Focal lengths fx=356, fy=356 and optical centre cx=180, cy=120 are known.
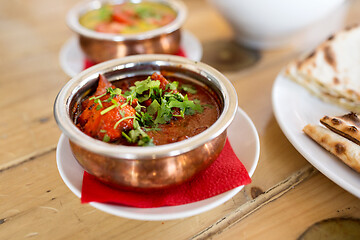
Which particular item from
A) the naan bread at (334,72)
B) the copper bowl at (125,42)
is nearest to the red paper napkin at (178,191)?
the naan bread at (334,72)

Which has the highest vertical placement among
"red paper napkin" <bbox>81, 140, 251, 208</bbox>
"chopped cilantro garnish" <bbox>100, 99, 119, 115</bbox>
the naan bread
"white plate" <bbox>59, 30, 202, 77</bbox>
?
"chopped cilantro garnish" <bbox>100, 99, 119, 115</bbox>

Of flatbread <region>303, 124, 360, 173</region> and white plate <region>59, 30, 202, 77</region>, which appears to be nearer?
Answer: flatbread <region>303, 124, 360, 173</region>

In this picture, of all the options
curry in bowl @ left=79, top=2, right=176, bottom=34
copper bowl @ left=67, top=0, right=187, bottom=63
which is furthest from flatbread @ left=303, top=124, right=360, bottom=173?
curry in bowl @ left=79, top=2, right=176, bottom=34

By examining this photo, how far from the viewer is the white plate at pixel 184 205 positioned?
3.84 feet

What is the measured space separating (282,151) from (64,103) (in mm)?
978

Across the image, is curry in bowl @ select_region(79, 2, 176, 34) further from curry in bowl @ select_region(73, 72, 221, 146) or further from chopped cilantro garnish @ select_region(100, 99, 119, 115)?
chopped cilantro garnish @ select_region(100, 99, 119, 115)

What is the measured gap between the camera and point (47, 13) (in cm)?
316

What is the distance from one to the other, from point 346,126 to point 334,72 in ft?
2.11

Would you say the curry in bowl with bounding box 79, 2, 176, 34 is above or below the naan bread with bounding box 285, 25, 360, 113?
below

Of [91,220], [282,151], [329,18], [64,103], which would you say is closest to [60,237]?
[91,220]

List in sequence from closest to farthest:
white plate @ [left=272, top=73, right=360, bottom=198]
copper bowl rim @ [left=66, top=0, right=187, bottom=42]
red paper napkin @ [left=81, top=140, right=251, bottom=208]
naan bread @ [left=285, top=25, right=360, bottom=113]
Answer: red paper napkin @ [left=81, top=140, right=251, bottom=208], white plate @ [left=272, top=73, right=360, bottom=198], naan bread @ [left=285, top=25, right=360, bottom=113], copper bowl rim @ [left=66, top=0, right=187, bottom=42]

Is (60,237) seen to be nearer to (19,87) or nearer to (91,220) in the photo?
(91,220)

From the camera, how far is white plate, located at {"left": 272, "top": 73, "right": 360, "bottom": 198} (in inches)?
52.4

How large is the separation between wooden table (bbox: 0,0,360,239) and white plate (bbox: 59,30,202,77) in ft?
0.27
